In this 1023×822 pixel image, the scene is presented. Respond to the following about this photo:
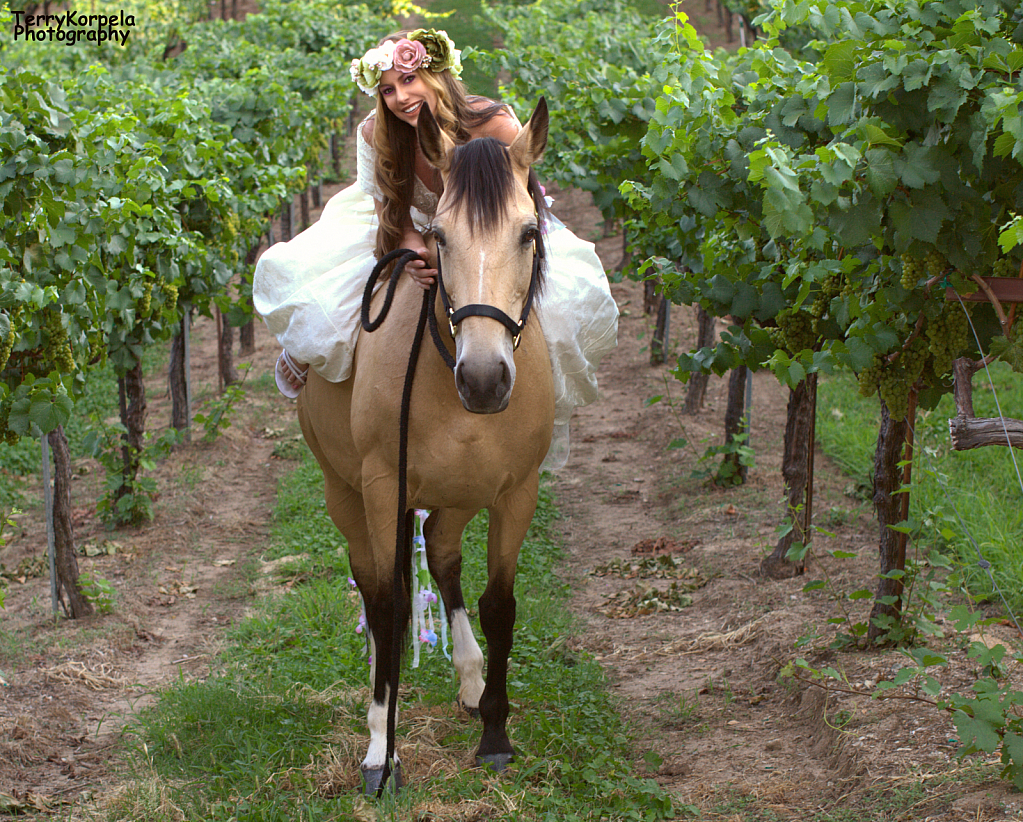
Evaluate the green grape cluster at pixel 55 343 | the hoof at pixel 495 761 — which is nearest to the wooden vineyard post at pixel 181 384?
the green grape cluster at pixel 55 343

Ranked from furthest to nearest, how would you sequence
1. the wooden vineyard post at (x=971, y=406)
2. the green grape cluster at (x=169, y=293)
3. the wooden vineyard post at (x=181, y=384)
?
1. the wooden vineyard post at (x=181, y=384)
2. the green grape cluster at (x=169, y=293)
3. the wooden vineyard post at (x=971, y=406)

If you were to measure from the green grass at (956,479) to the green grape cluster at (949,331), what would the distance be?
539 mm

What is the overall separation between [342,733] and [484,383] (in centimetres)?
192

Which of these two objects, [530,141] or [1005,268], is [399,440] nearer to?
[530,141]

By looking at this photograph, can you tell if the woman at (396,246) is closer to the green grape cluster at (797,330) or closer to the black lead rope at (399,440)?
the black lead rope at (399,440)

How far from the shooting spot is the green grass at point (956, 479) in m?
4.44

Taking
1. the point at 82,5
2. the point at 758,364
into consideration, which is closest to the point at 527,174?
the point at 758,364

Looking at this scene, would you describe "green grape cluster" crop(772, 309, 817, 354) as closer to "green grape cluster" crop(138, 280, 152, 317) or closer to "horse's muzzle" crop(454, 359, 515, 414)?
"horse's muzzle" crop(454, 359, 515, 414)

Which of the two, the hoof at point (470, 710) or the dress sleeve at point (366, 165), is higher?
the dress sleeve at point (366, 165)

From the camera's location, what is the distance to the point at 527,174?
2.91 meters

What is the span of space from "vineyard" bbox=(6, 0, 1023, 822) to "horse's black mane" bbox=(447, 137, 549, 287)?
56 cm

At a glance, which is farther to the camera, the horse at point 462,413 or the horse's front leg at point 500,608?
the horse's front leg at point 500,608

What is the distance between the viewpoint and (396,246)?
3426 mm

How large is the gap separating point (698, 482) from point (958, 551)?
249cm
